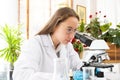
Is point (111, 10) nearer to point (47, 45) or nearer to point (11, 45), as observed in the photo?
point (11, 45)

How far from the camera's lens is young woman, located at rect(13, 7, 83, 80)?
1.28m

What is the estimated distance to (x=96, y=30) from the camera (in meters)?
2.70

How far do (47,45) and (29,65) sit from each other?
1.02 ft

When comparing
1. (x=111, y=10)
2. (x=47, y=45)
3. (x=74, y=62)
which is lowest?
(x=74, y=62)

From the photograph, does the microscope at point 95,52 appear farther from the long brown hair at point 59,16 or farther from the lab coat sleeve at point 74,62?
the long brown hair at point 59,16

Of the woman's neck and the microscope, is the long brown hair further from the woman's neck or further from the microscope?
the microscope

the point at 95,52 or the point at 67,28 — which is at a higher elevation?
the point at 67,28

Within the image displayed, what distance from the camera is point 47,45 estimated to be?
1.55m

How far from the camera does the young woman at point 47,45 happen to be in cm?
128

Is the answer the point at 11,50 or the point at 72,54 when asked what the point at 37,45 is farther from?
the point at 11,50

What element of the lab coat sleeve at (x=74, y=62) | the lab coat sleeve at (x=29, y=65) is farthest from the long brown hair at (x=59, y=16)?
the lab coat sleeve at (x=74, y=62)

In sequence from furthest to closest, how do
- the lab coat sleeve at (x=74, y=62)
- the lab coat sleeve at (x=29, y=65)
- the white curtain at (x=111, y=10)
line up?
1. the white curtain at (x=111, y=10)
2. the lab coat sleeve at (x=74, y=62)
3. the lab coat sleeve at (x=29, y=65)

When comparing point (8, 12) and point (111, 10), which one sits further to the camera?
point (8, 12)

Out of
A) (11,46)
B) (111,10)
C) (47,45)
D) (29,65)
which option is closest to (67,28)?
(47,45)
